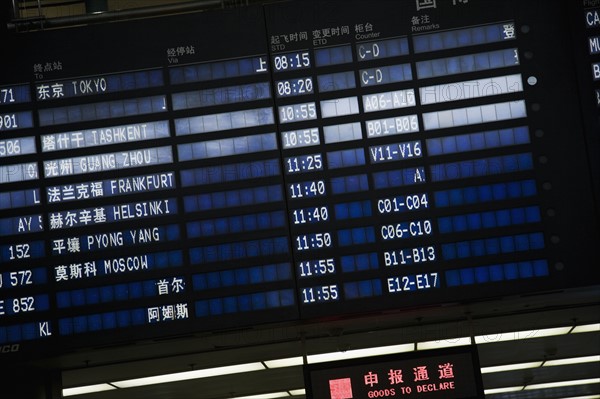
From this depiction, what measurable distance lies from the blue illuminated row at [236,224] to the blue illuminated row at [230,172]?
321 millimetres

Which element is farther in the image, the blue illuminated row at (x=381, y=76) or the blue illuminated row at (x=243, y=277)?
the blue illuminated row at (x=381, y=76)

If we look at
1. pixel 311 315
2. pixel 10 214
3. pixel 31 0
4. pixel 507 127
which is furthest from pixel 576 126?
pixel 31 0

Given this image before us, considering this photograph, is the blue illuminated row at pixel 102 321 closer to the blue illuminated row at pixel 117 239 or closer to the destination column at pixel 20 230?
the destination column at pixel 20 230

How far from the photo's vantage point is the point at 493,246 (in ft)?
25.1

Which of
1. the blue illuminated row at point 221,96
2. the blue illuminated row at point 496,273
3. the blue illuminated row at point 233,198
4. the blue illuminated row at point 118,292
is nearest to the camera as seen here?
the blue illuminated row at point 496,273

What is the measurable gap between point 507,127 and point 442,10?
3.73 ft

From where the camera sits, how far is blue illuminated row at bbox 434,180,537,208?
7727 millimetres

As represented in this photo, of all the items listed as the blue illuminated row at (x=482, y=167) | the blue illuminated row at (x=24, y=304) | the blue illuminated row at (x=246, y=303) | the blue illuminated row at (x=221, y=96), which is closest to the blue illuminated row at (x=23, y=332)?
the blue illuminated row at (x=24, y=304)

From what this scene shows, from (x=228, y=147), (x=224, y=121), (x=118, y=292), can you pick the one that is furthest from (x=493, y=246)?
(x=118, y=292)

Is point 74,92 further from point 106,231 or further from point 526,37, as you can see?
point 526,37

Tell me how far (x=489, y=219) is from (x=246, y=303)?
2066 mm

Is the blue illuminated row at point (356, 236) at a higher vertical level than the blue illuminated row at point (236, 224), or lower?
lower

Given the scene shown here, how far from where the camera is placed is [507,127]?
7.84 metres

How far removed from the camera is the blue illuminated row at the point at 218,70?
26.4ft
